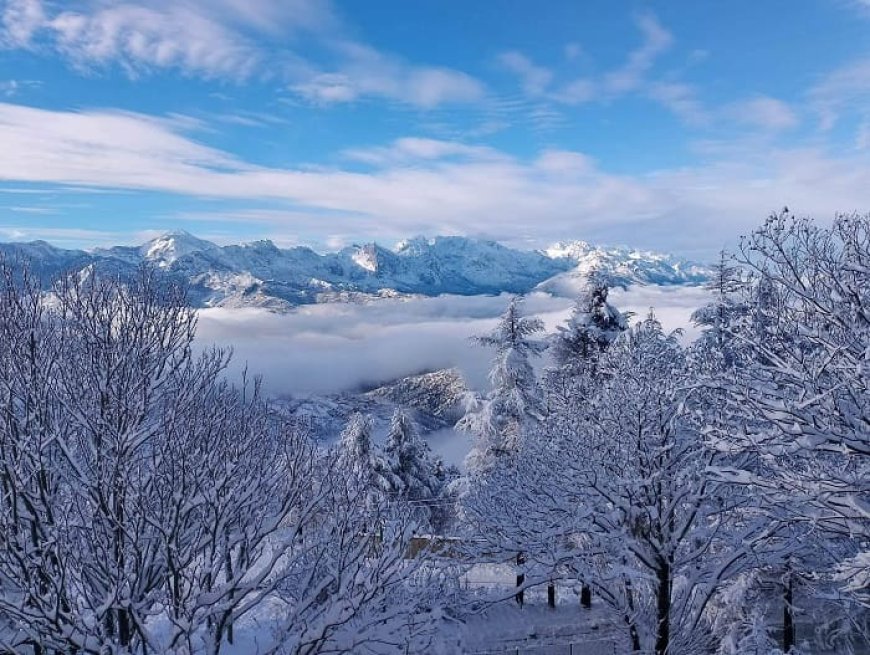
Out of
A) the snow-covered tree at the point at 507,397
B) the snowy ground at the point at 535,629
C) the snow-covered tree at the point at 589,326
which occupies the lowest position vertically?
the snowy ground at the point at 535,629

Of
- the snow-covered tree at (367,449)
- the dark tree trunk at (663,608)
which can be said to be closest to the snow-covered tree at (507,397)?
the snow-covered tree at (367,449)

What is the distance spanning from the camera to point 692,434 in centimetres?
1332

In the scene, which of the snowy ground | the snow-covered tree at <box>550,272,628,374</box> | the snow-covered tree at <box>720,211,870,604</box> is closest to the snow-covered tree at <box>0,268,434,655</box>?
the snow-covered tree at <box>720,211,870,604</box>

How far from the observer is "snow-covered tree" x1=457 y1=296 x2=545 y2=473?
974 inches

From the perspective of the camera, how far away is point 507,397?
82.3ft

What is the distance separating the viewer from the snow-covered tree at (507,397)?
24.7m

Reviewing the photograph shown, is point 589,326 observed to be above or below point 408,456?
above

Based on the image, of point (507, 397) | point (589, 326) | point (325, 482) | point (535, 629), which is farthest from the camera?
point (589, 326)

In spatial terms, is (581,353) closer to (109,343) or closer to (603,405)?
(603,405)

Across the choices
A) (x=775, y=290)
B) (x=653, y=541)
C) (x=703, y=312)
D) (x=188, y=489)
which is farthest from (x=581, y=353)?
(x=188, y=489)

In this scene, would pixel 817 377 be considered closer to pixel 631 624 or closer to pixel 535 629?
pixel 631 624

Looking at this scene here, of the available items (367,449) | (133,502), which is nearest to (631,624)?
(133,502)

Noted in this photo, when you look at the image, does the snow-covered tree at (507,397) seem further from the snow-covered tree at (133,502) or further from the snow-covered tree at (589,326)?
the snow-covered tree at (133,502)

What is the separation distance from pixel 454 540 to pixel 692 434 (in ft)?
30.0
